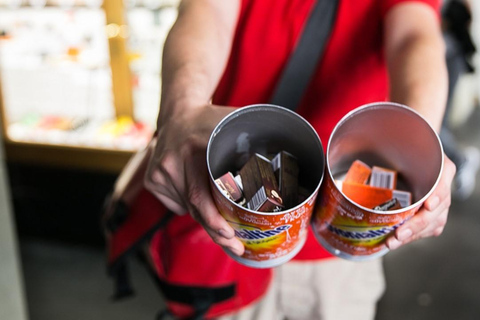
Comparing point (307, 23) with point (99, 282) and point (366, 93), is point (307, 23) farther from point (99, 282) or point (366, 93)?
point (99, 282)

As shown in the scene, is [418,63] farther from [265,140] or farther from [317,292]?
[317,292]

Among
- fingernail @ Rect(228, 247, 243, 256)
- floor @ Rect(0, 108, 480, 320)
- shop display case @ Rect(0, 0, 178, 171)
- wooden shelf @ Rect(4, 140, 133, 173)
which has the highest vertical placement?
fingernail @ Rect(228, 247, 243, 256)

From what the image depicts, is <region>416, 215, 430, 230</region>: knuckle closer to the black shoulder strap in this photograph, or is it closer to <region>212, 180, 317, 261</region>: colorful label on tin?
<region>212, 180, 317, 261</region>: colorful label on tin

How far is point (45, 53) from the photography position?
2.23 m

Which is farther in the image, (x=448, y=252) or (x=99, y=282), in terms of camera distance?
(x=448, y=252)

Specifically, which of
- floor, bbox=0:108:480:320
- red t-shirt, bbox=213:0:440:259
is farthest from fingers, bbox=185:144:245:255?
floor, bbox=0:108:480:320

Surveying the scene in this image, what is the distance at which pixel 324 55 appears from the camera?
2.56ft

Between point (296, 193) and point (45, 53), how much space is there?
6.83 feet

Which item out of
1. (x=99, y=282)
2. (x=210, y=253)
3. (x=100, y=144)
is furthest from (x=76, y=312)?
(x=210, y=253)

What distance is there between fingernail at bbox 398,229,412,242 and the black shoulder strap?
1.04ft

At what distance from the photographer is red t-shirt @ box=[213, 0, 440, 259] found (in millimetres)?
767

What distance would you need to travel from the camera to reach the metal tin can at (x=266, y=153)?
45 centimetres

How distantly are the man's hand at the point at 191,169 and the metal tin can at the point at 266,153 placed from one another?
Result: 0.01 meters

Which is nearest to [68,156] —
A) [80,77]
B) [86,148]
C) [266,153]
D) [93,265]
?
[86,148]
